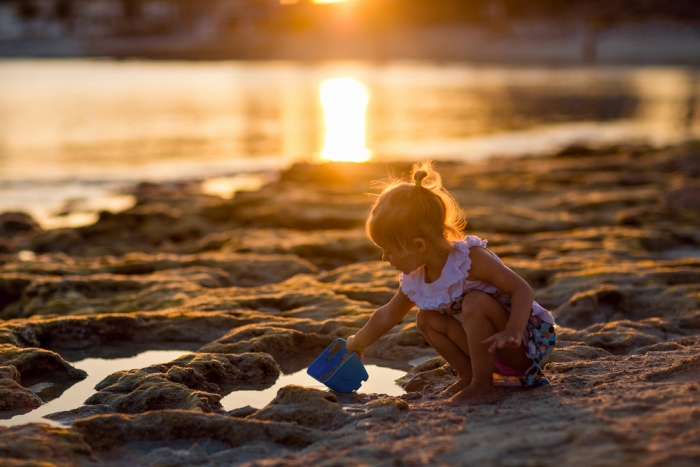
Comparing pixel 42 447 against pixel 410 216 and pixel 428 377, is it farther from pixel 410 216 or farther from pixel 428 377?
pixel 428 377

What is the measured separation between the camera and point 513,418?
272 centimetres

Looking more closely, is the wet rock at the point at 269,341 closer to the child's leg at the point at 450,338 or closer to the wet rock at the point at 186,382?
the wet rock at the point at 186,382

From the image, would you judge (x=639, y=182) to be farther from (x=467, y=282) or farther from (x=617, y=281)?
(x=467, y=282)

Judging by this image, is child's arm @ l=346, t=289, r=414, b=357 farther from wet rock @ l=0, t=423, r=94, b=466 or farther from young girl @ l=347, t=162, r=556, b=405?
wet rock @ l=0, t=423, r=94, b=466

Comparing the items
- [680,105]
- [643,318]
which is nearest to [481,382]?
[643,318]

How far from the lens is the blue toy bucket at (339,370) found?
3.51 m

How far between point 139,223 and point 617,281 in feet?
17.9

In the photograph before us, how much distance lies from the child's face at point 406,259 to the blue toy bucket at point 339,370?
1.94 feet

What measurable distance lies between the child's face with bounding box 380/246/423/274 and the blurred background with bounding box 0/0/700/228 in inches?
329

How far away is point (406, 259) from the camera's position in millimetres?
3119

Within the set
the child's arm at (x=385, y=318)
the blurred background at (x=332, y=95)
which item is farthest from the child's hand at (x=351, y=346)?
the blurred background at (x=332, y=95)

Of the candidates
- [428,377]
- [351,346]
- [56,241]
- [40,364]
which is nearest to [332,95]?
[56,241]

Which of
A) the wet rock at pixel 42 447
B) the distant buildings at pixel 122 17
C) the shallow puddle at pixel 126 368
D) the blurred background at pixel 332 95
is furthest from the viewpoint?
the distant buildings at pixel 122 17

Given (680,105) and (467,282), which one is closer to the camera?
(467,282)
